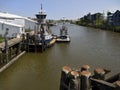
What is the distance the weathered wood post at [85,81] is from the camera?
644 centimetres

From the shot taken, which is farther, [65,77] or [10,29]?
[10,29]

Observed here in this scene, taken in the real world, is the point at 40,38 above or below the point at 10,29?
below

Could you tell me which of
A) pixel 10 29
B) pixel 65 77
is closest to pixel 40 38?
pixel 10 29

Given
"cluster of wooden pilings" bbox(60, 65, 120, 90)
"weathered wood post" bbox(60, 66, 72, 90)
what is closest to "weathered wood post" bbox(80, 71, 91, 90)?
"cluster of wooden pilings" bbox(60, 65, 120, 90)

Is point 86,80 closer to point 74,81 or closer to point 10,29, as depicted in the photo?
point 74,81

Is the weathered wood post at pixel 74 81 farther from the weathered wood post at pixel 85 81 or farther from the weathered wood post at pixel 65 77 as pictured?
the weathered wood post at pixel 65 77

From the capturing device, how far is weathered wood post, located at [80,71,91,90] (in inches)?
253

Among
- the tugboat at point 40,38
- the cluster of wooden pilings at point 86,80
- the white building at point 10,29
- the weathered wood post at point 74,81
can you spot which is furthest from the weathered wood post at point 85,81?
the white building at point 10,29

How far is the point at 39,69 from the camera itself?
2077cm

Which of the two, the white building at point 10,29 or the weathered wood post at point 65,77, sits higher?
the white building at point 10,29

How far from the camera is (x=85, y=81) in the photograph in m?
6.50

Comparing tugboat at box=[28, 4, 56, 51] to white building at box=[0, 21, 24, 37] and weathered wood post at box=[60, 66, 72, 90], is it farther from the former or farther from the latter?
weathered wood post at box=[60, 66, 72, 90]

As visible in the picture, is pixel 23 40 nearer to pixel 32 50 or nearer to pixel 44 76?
pixel 32 50

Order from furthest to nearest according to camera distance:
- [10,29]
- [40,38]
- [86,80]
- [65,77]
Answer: [10,29] → [40,38] → [65,77] → [86,80]
